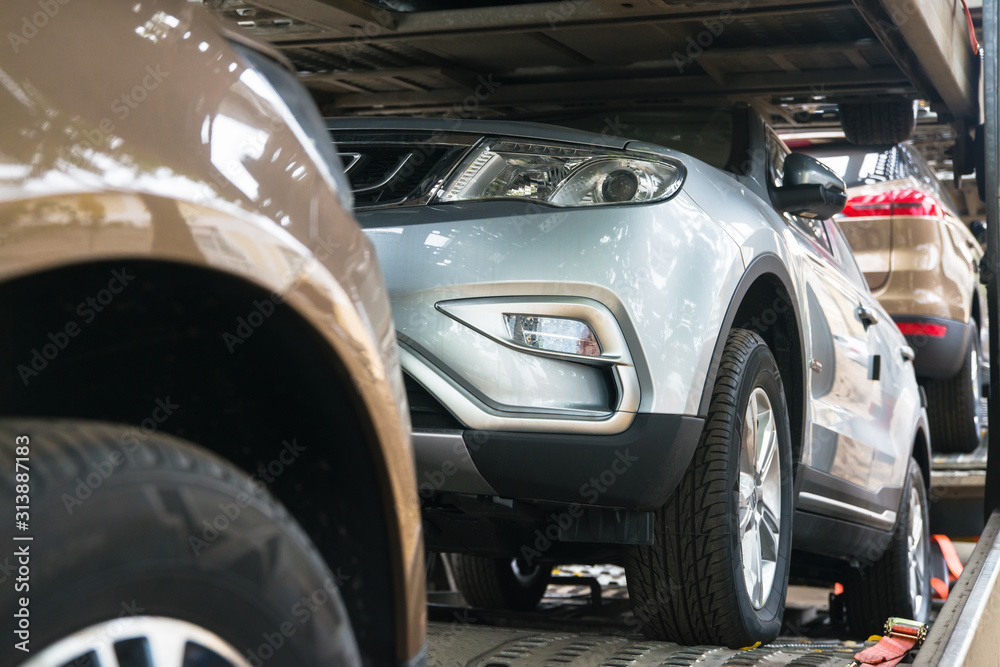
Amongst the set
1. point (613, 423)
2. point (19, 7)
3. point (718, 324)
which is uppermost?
point (19, 7)

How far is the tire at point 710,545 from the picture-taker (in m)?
2.47

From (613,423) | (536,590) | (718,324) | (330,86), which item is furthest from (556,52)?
(536,590)

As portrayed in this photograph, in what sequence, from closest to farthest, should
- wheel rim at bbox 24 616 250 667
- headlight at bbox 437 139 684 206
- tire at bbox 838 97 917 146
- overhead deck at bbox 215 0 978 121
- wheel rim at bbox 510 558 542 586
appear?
wheel rim at bbox 24 616 250 667 < headlight at bbox 437 139 684 206 < overhead deck at bbox 215 0 978 121 < tire at bbox 838 97 917 146 < wheel rim at bbox 510 558 542 586

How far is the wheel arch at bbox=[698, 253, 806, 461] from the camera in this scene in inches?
111

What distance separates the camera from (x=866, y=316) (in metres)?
3.92

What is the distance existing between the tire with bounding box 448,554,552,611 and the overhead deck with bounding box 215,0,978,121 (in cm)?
185

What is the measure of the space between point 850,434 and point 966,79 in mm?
1538

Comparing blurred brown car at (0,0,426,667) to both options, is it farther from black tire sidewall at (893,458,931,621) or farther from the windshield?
black tire sidewall at (893,458,931,621)

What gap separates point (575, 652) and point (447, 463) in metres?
0.61

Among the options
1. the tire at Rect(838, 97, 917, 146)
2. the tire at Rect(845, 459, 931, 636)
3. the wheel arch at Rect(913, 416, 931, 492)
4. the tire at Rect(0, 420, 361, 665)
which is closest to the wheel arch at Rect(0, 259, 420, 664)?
the tire at Rect(0, 420, 361, 665)

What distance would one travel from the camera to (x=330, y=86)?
4.09 meters

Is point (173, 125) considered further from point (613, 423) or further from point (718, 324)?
point (718, 324)

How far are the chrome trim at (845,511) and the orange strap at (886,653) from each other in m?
0.51

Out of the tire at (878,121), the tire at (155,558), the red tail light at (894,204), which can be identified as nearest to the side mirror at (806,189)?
the tire at (878,121)
